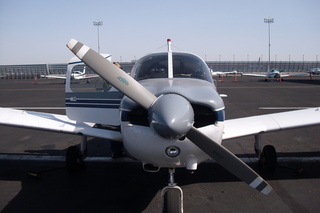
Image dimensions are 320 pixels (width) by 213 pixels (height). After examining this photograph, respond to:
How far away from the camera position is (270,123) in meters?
4.40

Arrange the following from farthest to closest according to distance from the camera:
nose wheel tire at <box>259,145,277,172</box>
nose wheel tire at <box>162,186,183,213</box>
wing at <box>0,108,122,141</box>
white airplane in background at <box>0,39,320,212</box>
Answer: nose wheel tire at <box>259,145,277,172</box>
wing at <box>0,108,122,141</box>
nose wheel tire at <box>162,186,183,213</box>
white airplane in background at <box>0,39,320,212</box>

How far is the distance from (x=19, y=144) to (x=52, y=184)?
118 inches

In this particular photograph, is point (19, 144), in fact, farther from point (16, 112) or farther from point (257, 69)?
point (257, 69)

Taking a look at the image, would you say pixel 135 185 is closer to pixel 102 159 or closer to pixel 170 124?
pixel 102 159

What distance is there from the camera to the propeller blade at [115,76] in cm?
276

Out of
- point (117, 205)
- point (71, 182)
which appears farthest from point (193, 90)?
point (71, 182)

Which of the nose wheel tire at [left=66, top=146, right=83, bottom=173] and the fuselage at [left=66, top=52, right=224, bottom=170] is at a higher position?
the fuselage at [left=66, top=52, right=224, bottom=170]

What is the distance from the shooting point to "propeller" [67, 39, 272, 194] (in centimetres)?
247

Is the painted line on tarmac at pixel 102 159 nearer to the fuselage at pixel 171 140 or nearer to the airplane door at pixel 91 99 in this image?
the airplane door at pixel 91 99

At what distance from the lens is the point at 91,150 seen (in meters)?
6.21

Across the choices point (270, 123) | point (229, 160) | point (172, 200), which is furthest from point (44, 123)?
point (270, 123)

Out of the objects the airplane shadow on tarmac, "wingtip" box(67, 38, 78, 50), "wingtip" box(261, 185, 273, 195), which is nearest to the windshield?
"wingtip" box(67, 38, 78, 50)

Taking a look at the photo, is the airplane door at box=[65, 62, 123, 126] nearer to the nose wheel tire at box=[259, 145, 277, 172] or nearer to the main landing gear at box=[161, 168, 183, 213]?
the main landing gear at box=[161, 168, 183, 213]

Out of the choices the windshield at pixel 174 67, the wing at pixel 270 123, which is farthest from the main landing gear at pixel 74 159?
the wing at pixel 270 123
